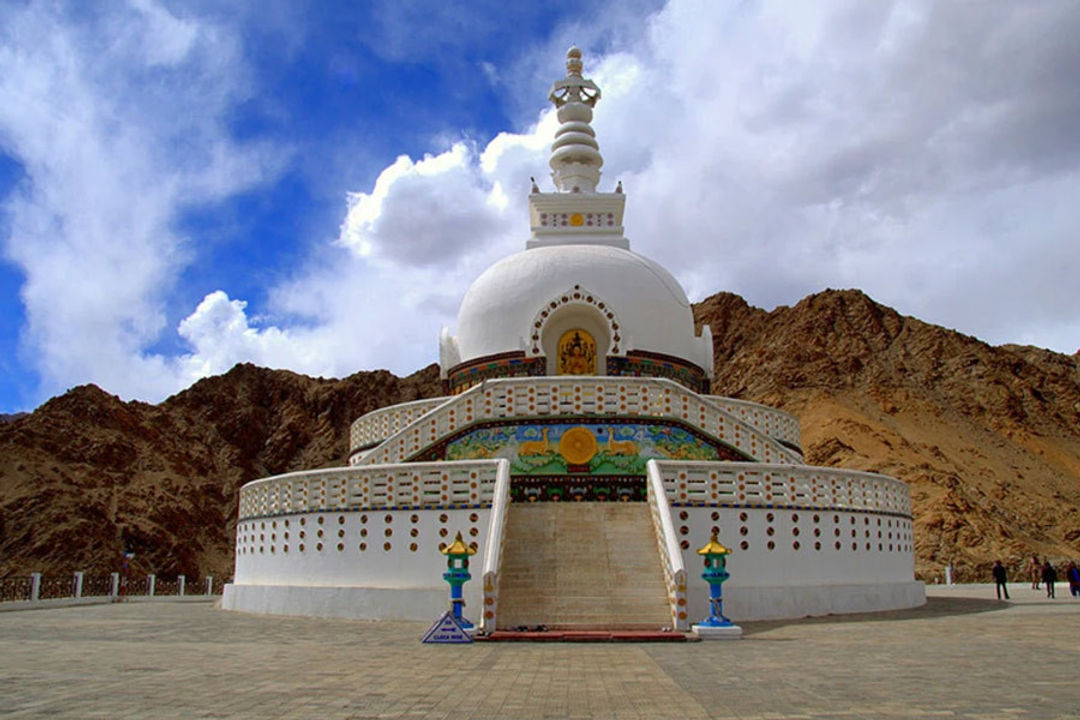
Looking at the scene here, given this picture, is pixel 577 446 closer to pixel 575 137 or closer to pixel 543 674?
pixel 543 674

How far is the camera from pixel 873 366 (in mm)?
63312

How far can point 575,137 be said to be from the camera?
26.2 meters

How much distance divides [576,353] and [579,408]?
4261mm

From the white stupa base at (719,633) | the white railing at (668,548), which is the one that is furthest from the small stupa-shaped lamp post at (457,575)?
the white stupa base at (719,633)

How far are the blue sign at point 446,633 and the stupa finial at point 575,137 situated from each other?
16236 mm

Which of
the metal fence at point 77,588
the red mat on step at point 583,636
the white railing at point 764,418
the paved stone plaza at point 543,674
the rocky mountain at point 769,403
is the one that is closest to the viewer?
the paved stone plaza at point 543,674

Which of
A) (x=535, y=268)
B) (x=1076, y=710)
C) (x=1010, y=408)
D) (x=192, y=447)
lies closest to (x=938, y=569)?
(x=535, y=268)

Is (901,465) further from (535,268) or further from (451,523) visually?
(451,523)

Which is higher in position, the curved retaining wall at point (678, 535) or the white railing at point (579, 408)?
the white railing at point (579, 408)

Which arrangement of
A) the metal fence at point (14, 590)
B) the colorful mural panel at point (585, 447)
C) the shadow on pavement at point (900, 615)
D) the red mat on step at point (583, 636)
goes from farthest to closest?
the metal fence at point (14, 590)
the colorful mural panel at point (585, 447)
the shadow on pavement at point (900, 615)
the red mat on step at point (583, 636)

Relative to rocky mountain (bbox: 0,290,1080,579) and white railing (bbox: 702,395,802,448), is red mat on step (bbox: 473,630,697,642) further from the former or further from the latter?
rocky mountain (bbox: 0,290,1080,579)

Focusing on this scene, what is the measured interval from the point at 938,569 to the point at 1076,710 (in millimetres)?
32740

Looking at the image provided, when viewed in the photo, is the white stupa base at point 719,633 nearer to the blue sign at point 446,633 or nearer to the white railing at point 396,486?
the blue sign at point 446,633

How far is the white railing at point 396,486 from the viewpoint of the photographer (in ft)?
45.8
